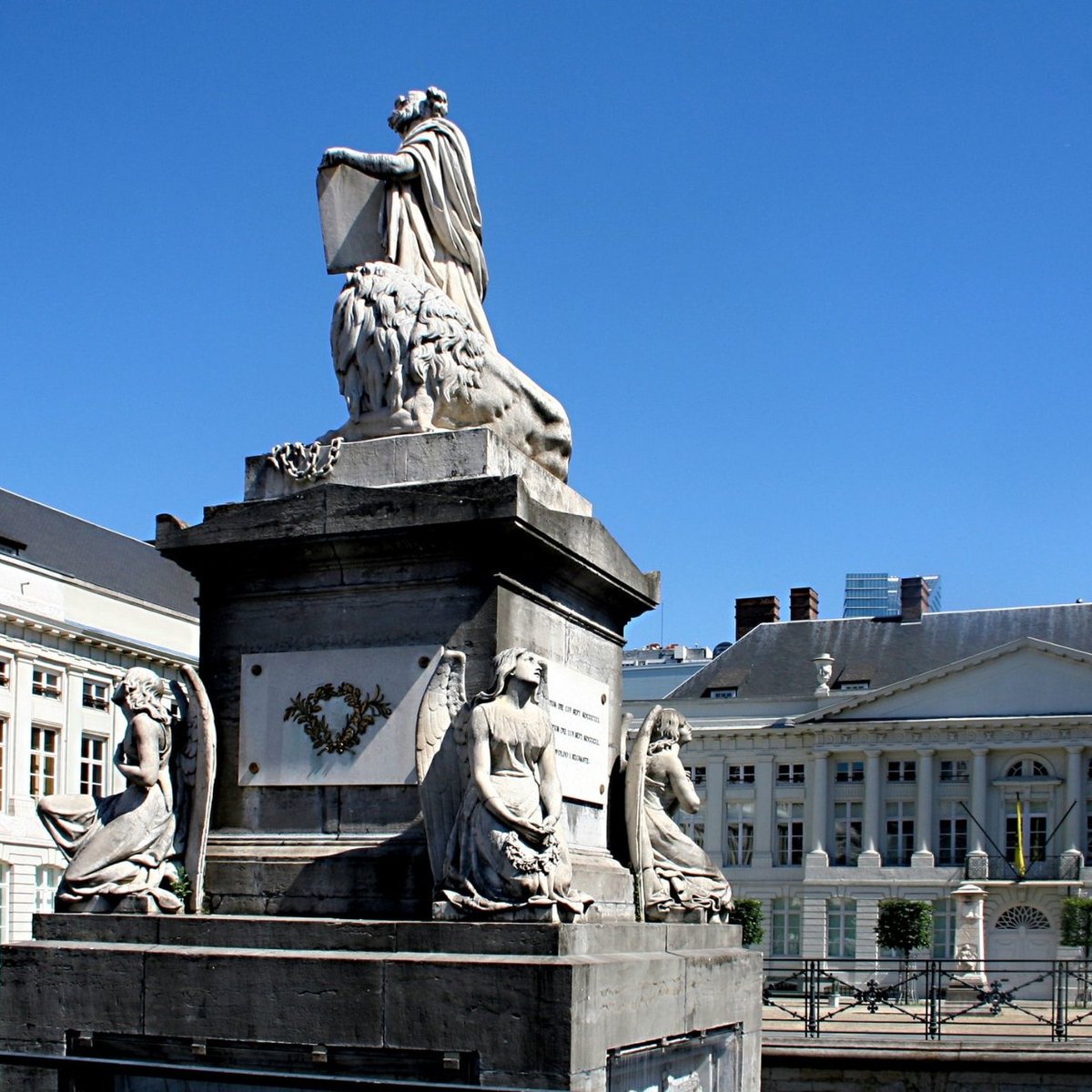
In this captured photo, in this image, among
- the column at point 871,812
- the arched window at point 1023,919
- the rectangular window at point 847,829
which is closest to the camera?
the arched window at point 1023,919

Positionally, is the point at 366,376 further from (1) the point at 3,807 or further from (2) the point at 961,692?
(2) the point at 961,692

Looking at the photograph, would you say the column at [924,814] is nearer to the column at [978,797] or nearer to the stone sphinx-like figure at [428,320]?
the column at [978,797]

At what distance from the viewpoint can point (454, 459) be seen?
26.9ft

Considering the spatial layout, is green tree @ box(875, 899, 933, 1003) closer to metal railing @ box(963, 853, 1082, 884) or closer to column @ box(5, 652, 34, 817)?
metal railing @ box(963, 853, 1082, 884)

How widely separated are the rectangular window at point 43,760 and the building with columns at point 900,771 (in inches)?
948

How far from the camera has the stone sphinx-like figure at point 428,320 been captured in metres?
8.50

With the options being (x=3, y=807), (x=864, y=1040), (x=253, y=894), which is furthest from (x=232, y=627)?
(x=3, y=807)

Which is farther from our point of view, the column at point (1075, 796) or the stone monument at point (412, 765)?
the column at point (1075, 796)

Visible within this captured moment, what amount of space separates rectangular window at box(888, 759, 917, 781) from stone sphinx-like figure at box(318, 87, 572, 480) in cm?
5709

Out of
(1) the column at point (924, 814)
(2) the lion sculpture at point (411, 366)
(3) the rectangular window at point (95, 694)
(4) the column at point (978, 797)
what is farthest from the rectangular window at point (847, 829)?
(2) the lion sculpture at point (411, 366)

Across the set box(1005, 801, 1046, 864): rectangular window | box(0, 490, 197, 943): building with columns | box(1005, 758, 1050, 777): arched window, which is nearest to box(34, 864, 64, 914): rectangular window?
box(0, 490, 197, 943): building with columns

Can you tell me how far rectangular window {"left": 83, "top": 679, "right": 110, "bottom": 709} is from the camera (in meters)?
43.7

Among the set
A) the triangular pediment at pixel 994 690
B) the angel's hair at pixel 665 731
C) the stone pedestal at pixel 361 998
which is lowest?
the stone pedestal at pixel 361 998

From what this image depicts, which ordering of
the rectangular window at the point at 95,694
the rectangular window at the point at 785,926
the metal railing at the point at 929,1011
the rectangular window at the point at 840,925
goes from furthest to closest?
the rectangular window at the point at 785,926, the rectangular window at the point at 840,925, the rectangular window at the point at 95,694, the metal railing at the point at 929,1011
